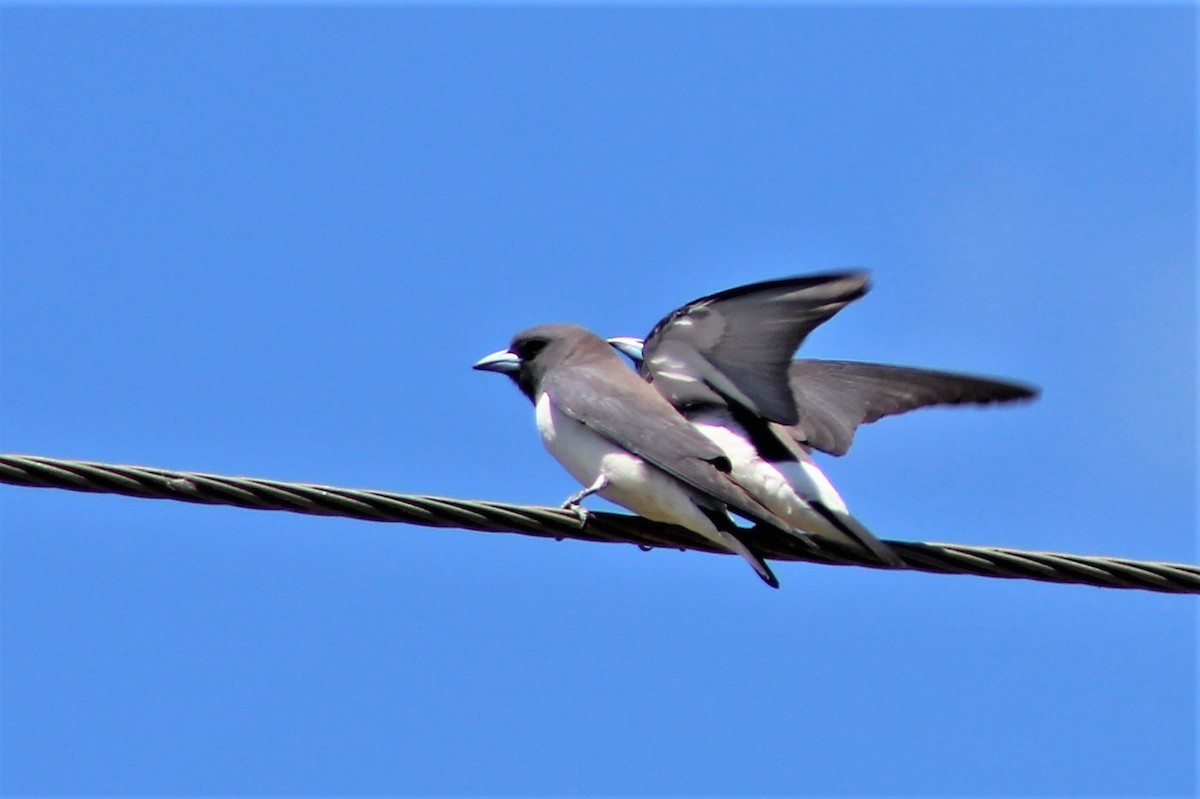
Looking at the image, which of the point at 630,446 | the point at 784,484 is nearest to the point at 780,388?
the point at 784,484

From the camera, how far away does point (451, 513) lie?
233 inches

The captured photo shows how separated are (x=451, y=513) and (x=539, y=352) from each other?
289 cm

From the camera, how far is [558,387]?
8156 mm

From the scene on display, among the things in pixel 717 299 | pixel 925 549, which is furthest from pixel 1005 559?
pixel 717 299

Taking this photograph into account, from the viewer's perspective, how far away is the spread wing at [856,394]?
Result: 8078 mm

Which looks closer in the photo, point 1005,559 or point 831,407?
point 1005,559

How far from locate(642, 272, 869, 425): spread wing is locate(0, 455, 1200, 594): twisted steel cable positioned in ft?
4.32

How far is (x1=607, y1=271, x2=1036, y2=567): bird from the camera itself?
24.3ft

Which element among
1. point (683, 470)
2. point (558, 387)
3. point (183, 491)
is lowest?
point (183, 491)

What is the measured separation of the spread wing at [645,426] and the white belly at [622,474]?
0.14 feet

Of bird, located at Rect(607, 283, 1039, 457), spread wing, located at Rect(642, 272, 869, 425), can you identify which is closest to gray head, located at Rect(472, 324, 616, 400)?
bird, located at Rect(607, 283, 1039, 457)

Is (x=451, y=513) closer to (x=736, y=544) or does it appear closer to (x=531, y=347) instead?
(x=736, y=544)

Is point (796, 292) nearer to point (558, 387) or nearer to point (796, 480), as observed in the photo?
point (796, 480)

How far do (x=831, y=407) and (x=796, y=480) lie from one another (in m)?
0.87
